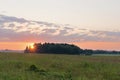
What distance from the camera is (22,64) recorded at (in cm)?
3947

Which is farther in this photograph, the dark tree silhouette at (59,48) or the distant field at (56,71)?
the dark tree silhouette at (59,48)

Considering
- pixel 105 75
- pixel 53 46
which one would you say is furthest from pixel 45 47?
pixel 105 75

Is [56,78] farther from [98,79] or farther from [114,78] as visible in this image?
[114,78]

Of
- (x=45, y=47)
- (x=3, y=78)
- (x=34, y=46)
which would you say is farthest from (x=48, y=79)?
(x=34, y=46)

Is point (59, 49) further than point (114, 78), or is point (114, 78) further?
point (59, 49)

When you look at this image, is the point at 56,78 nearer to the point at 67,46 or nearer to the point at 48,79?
the point at 48,79

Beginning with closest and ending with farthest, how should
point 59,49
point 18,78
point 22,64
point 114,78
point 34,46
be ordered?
point 18,78
point 114,78
point 22,64
point 59,49
point 34,46

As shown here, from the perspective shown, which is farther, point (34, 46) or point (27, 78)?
point (34, 46)

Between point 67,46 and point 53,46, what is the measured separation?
175 inches

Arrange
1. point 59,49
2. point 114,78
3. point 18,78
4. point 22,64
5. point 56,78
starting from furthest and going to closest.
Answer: point 59,49 → point 22,64 → point 114,78 → point 56,78 → point 18,78

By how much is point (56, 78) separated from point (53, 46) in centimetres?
8661

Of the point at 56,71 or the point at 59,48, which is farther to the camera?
the point at 59,48

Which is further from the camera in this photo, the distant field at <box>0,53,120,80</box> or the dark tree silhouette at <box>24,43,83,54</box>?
the dark tree silhouette at <box>24,43,83,54</box>

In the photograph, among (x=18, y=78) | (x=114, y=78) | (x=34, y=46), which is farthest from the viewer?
(x=34, y=46)
